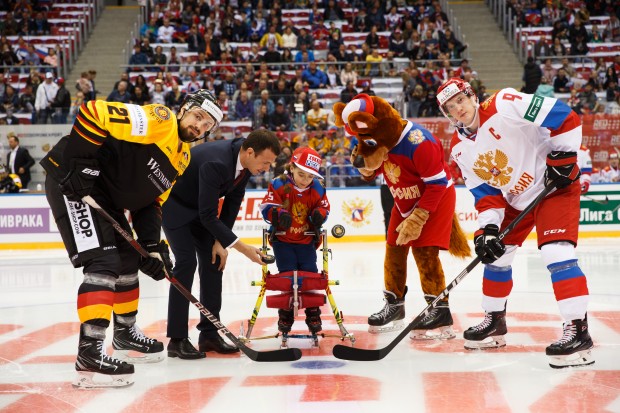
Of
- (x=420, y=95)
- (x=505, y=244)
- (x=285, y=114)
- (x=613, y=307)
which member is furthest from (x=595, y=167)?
(x=505, y=244)

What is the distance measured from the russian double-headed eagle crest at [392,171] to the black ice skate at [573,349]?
1292 mm

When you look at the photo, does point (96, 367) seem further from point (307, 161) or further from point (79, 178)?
point (307, 161)

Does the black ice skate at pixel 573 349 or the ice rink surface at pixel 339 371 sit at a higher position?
the black ice skate at pixel 573 349

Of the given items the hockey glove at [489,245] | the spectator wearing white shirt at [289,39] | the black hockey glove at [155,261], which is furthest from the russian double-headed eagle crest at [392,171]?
the spectator wearing white shirt at [289,39]

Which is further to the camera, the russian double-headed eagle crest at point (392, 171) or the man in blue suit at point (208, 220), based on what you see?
the russian double-headed eagle crest at point (392, 171)

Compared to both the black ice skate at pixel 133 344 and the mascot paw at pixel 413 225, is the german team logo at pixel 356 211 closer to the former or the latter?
the mascot paw at pixel 413 225

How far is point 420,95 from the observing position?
39.3ft

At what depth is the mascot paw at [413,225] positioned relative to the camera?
434 centimetres

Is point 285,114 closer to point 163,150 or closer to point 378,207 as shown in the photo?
point 378,207

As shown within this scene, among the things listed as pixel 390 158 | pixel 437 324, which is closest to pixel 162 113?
pixel 390 158

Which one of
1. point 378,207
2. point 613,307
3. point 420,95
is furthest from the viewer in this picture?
point 420,95

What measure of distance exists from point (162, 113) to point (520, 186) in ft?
5.92

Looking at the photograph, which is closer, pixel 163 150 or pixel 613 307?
pixel 163 150

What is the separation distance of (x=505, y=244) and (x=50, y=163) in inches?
89.9
